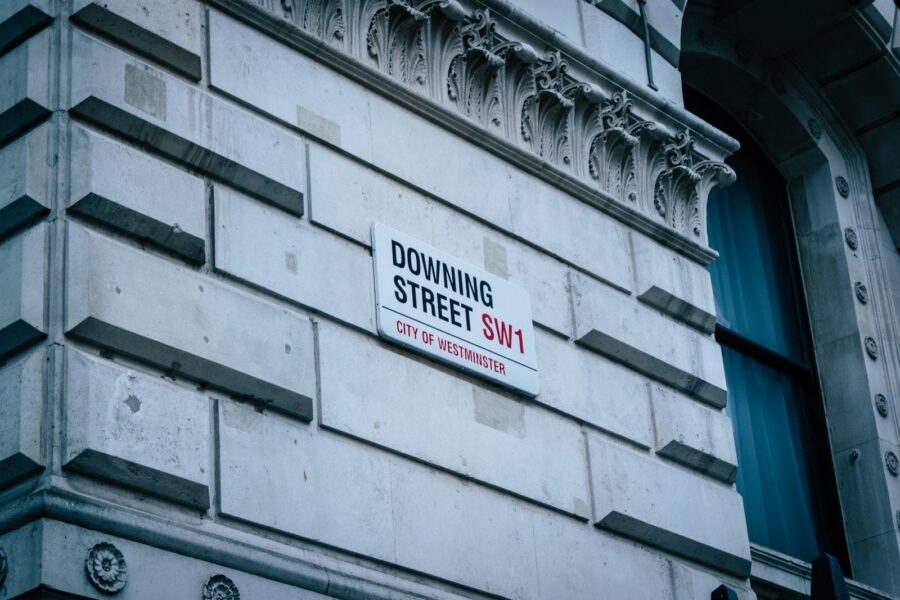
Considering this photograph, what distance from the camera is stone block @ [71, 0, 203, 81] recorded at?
9344mm

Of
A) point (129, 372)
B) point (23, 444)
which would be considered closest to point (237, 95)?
point (129, 372)

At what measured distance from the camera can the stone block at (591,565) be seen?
34.6 feet

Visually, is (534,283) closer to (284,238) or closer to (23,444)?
(284,238)

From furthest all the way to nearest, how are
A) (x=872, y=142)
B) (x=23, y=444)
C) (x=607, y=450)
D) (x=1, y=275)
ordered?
(x=872, y=142) → (x=607, y=450) → (x=1, y=275) → (x=23, y=444)

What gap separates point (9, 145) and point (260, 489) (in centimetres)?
212

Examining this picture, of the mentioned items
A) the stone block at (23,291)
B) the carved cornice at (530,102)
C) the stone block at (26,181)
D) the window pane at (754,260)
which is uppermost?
the window pane at (754,260)

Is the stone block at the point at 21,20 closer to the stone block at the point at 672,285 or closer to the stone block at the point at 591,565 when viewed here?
the stone block at the point at 591,565

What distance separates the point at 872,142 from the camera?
1764 cm

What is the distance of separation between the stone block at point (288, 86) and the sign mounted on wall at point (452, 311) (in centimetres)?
65

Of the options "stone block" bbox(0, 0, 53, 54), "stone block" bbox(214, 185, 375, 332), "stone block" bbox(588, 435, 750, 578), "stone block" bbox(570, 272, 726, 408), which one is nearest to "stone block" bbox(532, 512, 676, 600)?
"stone block" bbox(588, 435, 750, 578)

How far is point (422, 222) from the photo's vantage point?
1083 cm

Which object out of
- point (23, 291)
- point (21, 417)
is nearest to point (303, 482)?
point (21, 417)

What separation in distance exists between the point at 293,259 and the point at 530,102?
297 centimetres

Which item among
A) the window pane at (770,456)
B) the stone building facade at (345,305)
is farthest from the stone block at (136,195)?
the window pane at (770,456)
